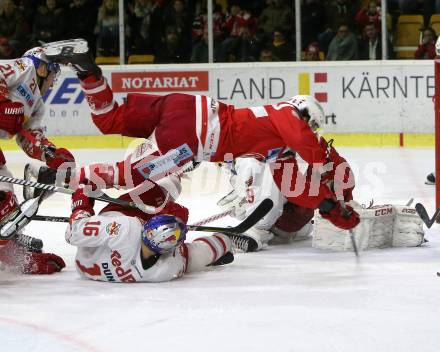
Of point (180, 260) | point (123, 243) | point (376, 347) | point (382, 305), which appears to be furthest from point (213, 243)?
point (376, 347)

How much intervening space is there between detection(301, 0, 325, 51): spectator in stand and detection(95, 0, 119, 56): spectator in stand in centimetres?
182

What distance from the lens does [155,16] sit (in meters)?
10.5

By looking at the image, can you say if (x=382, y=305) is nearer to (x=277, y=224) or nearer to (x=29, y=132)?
(x=277, y=224)

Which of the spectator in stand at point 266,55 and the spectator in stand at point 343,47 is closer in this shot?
the spectator in stand at point 343,47

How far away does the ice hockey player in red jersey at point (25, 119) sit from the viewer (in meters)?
4.77

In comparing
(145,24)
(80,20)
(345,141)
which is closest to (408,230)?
(345,141)

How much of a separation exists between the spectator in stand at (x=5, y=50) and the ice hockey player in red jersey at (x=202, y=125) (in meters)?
5.84

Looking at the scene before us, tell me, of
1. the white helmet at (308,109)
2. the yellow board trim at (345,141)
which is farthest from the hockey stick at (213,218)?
the yellow board trim at (345,141)

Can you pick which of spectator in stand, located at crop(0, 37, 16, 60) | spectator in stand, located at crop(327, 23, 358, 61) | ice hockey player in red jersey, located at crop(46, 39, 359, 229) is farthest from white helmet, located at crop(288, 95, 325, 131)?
spectator in stand, located at crop(0, 37, 16, 60)

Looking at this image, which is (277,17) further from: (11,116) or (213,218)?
(11,116)

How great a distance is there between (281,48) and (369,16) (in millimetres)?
892

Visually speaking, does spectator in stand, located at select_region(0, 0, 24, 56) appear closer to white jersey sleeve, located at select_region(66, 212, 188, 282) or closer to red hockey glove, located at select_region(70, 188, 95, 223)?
red hockey glove, located at select_region(70, 188, 95, 223)

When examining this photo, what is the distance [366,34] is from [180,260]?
231 inches

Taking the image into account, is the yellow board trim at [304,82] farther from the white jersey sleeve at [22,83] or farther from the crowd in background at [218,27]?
the white jersey sleeve at [22,83]
